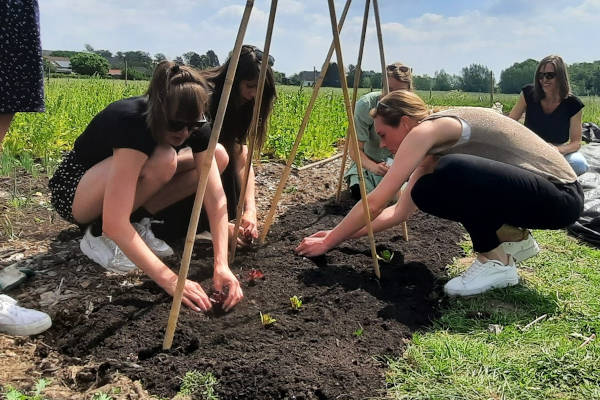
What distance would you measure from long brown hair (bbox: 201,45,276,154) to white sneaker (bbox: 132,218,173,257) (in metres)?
0.72

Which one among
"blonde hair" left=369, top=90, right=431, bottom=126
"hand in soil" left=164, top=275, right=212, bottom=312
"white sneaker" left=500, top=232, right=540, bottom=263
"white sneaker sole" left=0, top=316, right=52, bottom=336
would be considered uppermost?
"blonde hair" left=369, top=90, right=431, bottom=126

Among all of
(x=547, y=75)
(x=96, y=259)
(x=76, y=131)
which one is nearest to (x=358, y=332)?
(x=96, y=259)

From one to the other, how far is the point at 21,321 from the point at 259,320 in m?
0.99

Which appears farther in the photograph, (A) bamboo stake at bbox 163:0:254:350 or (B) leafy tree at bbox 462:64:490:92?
(B) leafy tree at bbox 462:64:490:92

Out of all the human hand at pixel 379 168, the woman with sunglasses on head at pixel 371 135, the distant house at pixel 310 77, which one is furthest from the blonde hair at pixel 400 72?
the distant house at pixel 310 77

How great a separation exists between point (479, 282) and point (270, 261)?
1136mm

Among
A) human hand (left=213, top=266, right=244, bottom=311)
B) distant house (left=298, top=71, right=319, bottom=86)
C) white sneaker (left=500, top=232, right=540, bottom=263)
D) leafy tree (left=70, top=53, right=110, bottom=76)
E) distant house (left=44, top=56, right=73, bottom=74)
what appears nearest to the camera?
human hand (left=213, top=266, right=244, bottom=311)

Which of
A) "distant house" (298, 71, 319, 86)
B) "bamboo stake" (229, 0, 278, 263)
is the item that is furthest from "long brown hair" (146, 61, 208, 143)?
"distant house" (298, 71, 319, 86)

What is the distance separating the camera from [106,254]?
8.92 ft

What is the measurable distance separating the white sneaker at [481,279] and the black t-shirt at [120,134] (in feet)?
4.95

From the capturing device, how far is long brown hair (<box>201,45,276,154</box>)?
9.16 feet

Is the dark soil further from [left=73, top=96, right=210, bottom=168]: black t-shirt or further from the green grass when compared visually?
[left=73, top=96, right=210, bottom=168]: black t-shirt

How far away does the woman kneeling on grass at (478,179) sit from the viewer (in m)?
2.52

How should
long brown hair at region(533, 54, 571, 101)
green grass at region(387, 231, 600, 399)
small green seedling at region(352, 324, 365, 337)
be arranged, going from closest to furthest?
green grass at region(387, 231, 600, 399) → small green seedling at region(352, 324, 365, 337) → long brown hair at region(533, 54, 571, 101)
